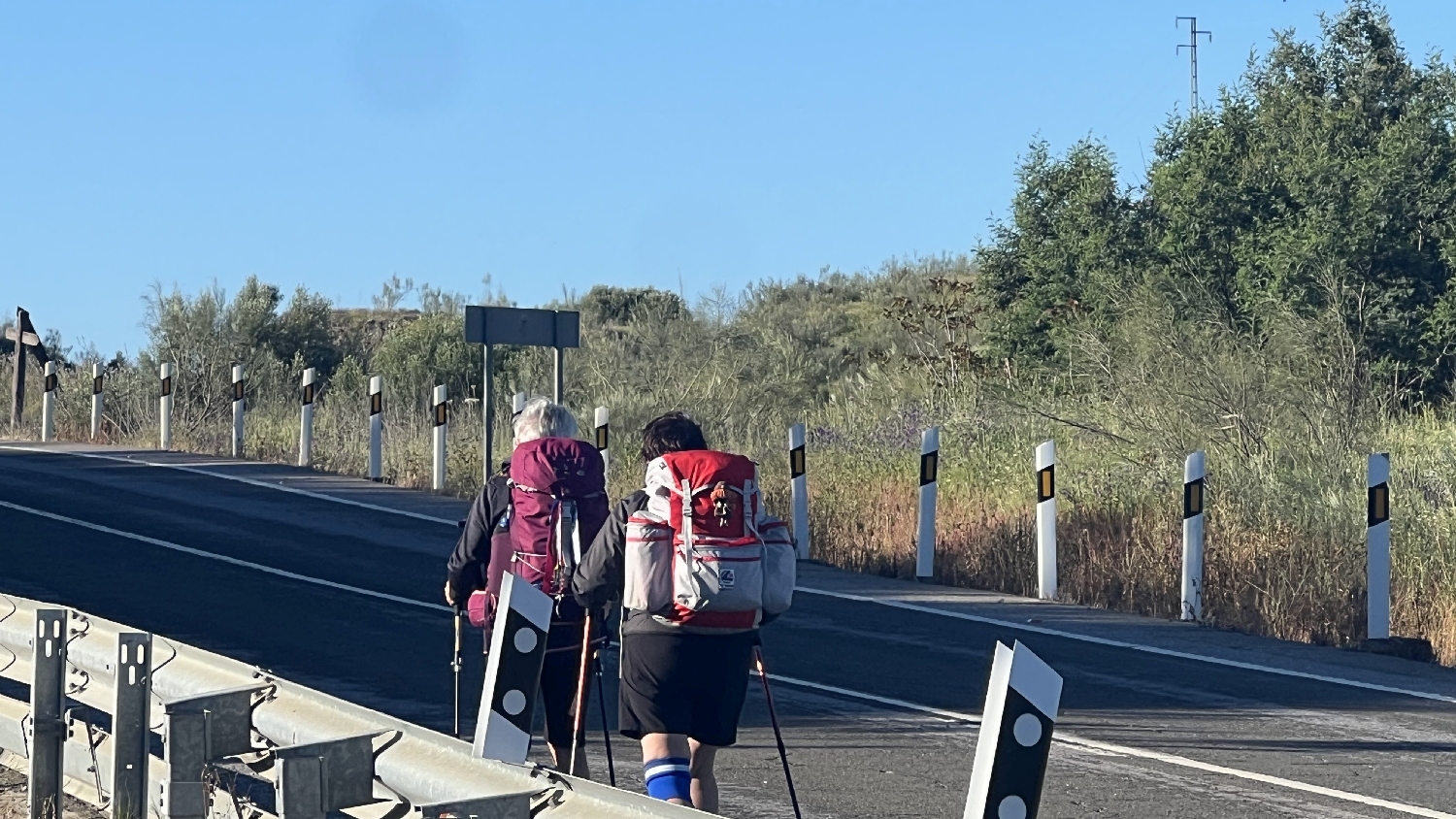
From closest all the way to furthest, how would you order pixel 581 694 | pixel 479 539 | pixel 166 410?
→ pixel 581 694 → pixel 479 539 → pixel 166 410

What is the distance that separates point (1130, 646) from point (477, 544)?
565cm

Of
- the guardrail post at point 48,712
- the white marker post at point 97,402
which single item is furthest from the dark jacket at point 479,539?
the white marker post at point 97,402

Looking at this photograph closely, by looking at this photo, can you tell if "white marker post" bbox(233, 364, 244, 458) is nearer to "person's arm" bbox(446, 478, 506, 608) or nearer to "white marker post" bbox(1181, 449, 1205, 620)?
"white marker post" bbox(1181, 449, 1205, 620)

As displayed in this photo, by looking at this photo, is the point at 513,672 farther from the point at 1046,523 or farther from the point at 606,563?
the point at 1046,523

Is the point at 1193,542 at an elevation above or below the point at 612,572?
below

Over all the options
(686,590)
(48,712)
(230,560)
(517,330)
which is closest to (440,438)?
(517,330)

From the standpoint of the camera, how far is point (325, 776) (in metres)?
4.44

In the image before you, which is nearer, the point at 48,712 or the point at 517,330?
the point at 48,712

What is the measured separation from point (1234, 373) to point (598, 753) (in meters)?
11.3

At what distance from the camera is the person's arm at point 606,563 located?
5.77 m

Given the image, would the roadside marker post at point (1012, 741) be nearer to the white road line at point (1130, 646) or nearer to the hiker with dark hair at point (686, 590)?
the hiker with dark hair at point (686, 590)

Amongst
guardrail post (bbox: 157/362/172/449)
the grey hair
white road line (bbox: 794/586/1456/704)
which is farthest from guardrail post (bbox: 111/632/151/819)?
guardrail post (bbox: 157/362/172/449)

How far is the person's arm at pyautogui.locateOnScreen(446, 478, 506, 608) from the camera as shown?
6660mm

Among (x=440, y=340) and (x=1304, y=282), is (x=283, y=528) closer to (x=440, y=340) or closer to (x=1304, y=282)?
(x=1304, y=282)
